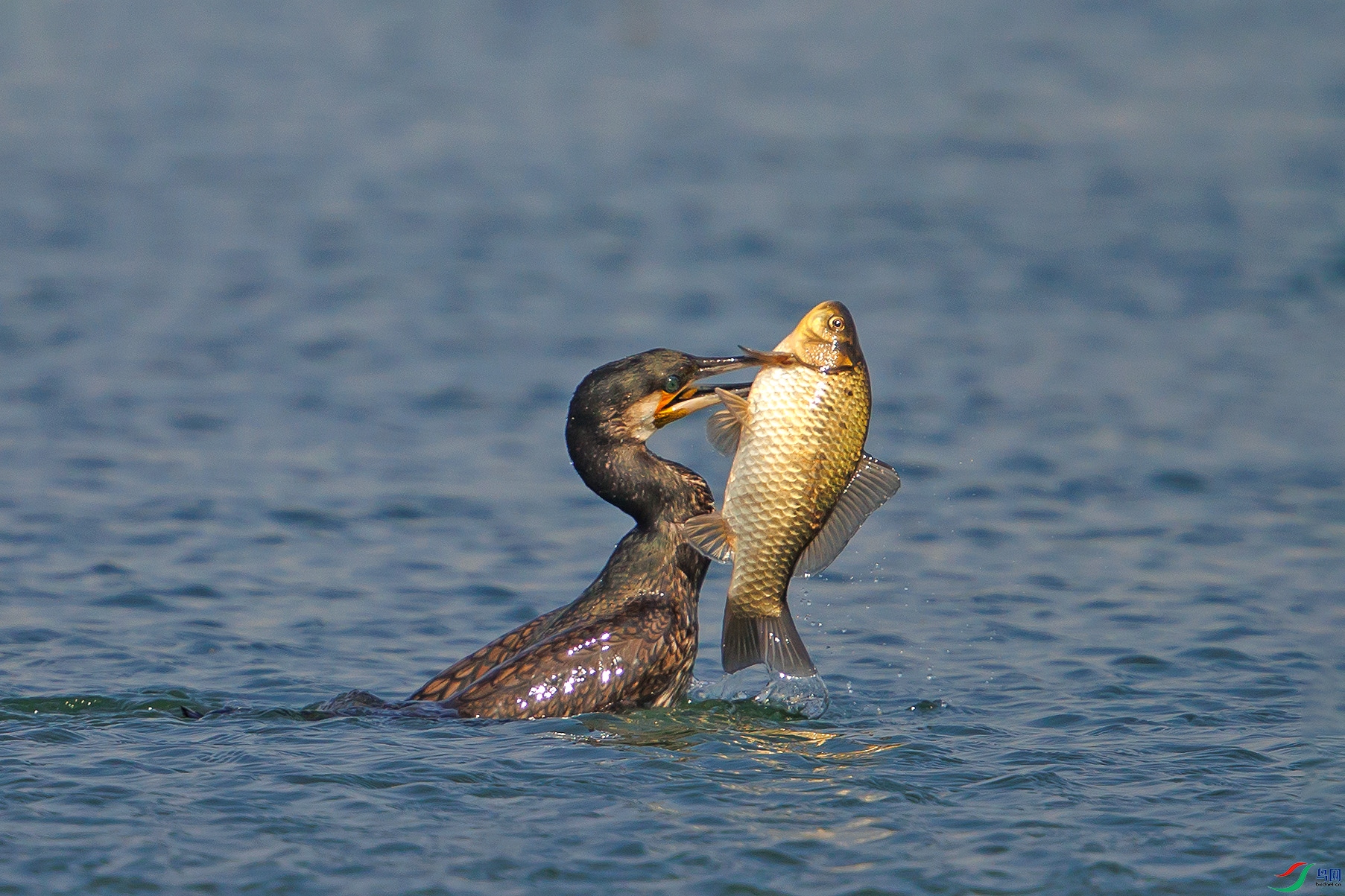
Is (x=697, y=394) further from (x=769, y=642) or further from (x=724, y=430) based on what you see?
(x=769, y=642)

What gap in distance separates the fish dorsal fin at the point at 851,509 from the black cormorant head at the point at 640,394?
60cm

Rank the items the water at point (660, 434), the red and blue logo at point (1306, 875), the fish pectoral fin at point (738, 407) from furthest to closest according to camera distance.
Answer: the fish pectoral fin at point (738, 407) → the water at point (660, 434) → the red and blue logo at point (1306, 875)

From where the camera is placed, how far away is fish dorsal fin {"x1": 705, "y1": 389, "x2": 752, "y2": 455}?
6859 mm

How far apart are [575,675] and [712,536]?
78cm

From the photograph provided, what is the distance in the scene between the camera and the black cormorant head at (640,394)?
7.28 meters

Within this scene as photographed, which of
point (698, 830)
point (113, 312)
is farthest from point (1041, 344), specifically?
point (698, 830)

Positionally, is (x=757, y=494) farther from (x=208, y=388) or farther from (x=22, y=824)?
(x=208, y=388)

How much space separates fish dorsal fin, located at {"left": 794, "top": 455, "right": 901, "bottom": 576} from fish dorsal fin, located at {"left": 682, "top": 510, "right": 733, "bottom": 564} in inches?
13.9

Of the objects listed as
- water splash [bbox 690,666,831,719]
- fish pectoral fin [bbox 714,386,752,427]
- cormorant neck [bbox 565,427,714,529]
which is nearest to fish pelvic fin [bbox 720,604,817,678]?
water splash [bbox 690,666,831,719]

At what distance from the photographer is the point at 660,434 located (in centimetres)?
1220

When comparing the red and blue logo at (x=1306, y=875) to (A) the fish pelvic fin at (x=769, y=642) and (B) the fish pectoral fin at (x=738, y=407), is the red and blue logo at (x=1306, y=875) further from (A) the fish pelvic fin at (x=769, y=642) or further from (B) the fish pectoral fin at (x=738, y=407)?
(B) the fish pectoral fin at (x=738, y=407)

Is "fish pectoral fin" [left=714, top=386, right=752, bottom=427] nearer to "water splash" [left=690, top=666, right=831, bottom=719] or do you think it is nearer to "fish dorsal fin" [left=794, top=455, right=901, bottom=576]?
"fish dorsal fin" [left=794, top=455, right=901, bottom=576]

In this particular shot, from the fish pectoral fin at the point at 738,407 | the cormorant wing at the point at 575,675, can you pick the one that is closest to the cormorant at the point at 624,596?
the cormorant wing at the point at 575,675

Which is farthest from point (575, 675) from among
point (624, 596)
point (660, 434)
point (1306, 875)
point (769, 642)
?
point (660, 434)
